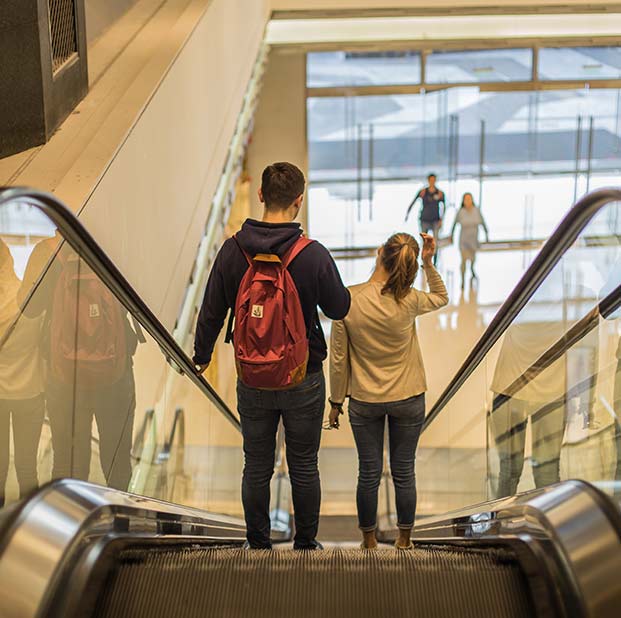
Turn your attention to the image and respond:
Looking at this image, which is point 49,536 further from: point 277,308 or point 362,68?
point 362,68

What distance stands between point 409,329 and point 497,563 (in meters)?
2.08

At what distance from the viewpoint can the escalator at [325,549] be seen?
6.88ft

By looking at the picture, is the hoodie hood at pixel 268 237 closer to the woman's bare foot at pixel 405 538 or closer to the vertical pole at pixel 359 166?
the woman's bare foot at pixel 405 538

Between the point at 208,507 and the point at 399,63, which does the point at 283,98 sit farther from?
the point at 208,507

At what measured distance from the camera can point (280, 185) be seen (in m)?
3.67

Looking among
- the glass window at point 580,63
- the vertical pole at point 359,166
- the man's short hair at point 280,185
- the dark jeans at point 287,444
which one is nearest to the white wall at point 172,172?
the man's short hair at point 280,185

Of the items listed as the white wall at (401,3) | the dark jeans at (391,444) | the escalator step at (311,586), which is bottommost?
the dark jeans at (391,444)

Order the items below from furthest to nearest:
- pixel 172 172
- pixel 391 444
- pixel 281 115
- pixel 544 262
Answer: pixel 281 115 < pixel 172 172 < pixel 391 444 < pixel 544 262

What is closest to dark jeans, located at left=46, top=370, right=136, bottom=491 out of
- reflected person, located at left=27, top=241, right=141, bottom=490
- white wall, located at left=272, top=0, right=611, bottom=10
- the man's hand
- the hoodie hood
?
reflected person, located at left=27, top=241, right=141, bottom=490

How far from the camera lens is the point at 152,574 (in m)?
2.52

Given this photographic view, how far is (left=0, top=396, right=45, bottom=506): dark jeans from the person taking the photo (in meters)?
2.30

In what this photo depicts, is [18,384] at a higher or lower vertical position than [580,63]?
lower

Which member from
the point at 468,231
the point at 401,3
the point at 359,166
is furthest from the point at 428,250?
the point at 359,166

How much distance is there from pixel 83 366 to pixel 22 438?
2.16 feet
